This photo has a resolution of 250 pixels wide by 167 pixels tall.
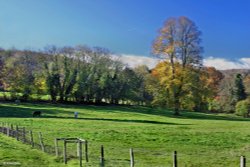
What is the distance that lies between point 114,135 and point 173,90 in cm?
3278

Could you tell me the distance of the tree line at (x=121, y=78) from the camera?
6700cm

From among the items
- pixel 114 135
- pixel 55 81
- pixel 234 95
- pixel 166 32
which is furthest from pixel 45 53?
pixel 114 135

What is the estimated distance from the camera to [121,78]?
114 m

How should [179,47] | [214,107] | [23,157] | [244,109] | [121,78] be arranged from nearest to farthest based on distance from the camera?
[23,157] < [179,47] < [244,109] < [121,78] < [214,107]

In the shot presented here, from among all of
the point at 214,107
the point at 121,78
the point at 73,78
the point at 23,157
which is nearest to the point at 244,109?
the point at 214,107

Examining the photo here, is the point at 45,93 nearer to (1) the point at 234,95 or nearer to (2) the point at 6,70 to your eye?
(2) the point at 6,70

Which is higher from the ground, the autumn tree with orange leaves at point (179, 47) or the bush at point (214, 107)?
the autumn tree with orange leaves at point (179, 47)

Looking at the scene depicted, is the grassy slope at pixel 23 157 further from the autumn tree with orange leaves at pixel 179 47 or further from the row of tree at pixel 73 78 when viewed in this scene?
the row of tree at pixel 73 78

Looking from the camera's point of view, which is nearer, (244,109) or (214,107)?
(244,109)

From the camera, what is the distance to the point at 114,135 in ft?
116

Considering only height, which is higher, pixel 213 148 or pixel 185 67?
pixel 185 67

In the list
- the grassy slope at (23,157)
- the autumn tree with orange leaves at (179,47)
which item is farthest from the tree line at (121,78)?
the grassy slope at (23,157)

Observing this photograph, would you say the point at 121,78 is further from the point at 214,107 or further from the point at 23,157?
the point at 23,157

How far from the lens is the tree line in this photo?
67000 millimetres
